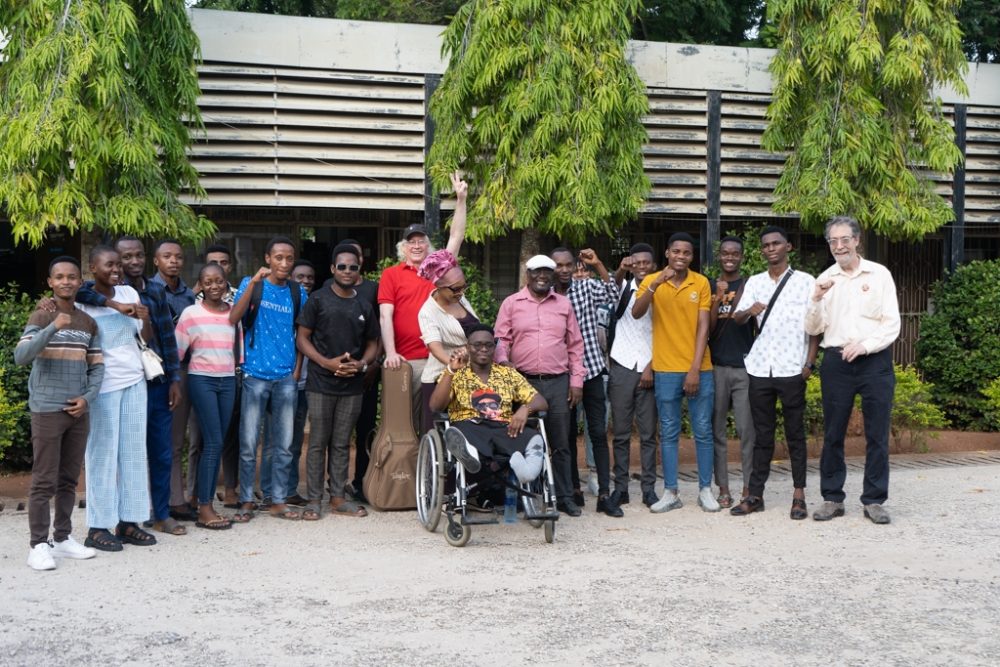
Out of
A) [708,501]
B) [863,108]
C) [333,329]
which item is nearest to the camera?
[333,329]

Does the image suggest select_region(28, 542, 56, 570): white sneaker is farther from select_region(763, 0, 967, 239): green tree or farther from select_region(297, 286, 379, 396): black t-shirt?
select_region(763, 0, 967, 239): green tree

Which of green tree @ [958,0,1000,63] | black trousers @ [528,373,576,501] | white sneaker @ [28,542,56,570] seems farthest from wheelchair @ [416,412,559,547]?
green tree @ [958,0,1000,63]

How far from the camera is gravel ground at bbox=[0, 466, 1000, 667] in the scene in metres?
4.96

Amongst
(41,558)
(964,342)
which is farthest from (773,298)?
(964,342)

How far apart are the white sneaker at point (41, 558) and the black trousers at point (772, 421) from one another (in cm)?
461

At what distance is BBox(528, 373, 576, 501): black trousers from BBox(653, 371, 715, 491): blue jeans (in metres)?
0.70

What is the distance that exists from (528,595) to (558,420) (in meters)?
2.17

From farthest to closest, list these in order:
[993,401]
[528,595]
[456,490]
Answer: [993,401] < [456,490] < [528,595]

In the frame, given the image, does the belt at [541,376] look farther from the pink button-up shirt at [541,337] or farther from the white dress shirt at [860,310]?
the white dress shirt at [860,310]

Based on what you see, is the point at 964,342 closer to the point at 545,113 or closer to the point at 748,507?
the point at 545,113

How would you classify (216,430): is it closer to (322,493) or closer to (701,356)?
(322,493)

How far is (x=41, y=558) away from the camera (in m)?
6.34

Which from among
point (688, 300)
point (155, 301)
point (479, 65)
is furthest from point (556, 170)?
point (155, 301)

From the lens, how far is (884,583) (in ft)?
20.1
